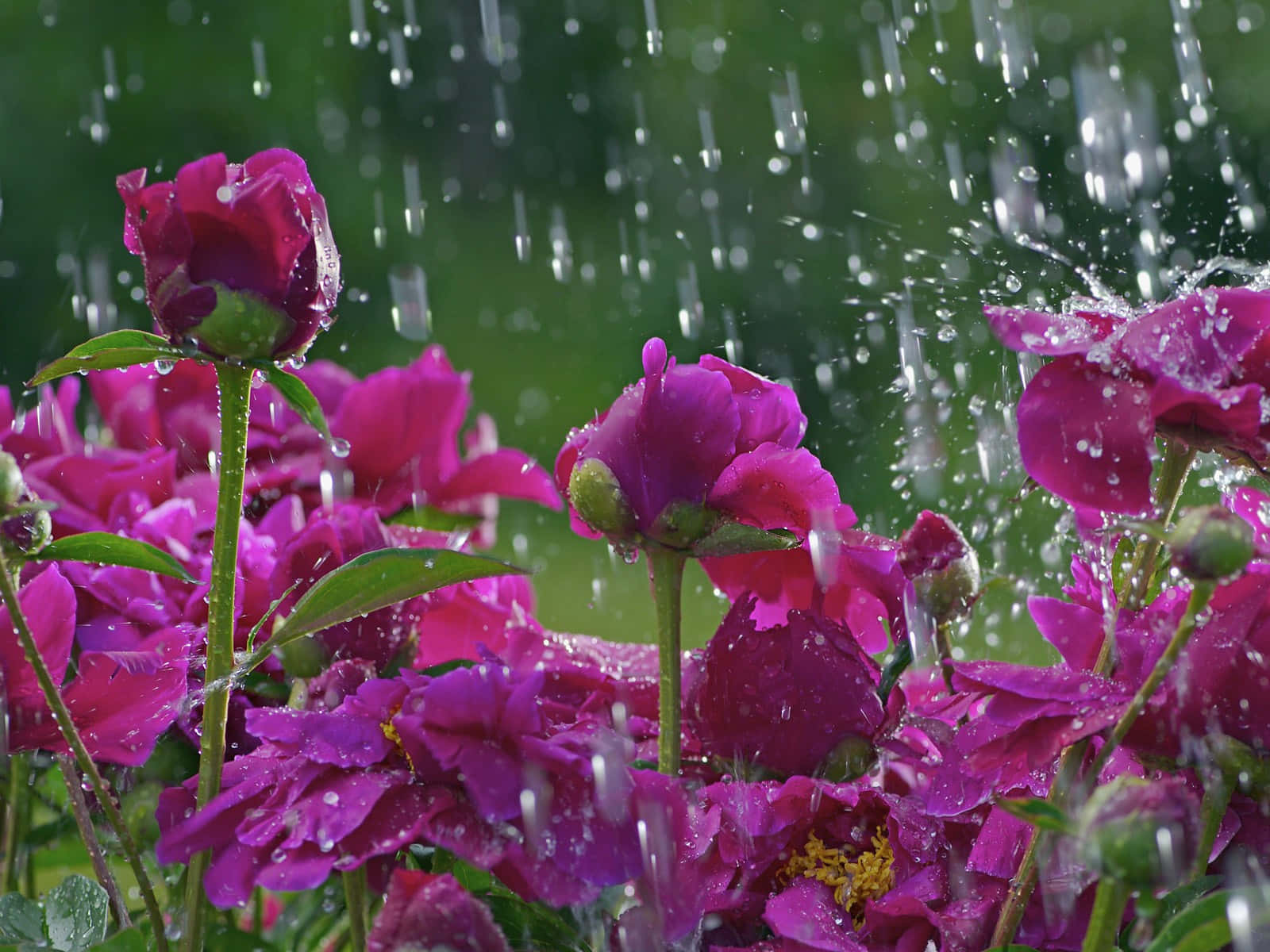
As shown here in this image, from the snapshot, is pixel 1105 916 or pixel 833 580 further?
pixel 833 580

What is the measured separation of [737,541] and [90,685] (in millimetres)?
167

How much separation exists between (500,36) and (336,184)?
937 millimetres

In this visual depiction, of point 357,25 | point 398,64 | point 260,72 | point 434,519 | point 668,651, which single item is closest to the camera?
point 668,651

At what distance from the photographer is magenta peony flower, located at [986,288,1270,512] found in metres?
0.30

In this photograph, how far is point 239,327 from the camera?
1.01ft

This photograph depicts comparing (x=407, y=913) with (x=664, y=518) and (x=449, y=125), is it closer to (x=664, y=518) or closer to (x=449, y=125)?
(x=664, y=518)

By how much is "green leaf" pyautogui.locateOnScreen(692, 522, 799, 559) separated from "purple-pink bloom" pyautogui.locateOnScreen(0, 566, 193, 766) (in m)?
0.13

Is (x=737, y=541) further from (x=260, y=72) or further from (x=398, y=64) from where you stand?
(x=398, y=64)

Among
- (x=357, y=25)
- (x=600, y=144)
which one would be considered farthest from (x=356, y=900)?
(x=357, y=25)

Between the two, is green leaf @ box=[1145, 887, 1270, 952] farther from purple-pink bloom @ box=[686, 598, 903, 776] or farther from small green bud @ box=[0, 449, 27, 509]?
small green bud @ box=[0, 449, 27, 509]

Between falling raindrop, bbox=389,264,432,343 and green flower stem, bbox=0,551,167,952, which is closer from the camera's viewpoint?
green flower stem, bbox=0,551,167,952

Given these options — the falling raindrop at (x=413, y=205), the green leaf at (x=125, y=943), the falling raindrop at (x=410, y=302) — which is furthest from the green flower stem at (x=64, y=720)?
the falling raindrop at (x=413, y=205)

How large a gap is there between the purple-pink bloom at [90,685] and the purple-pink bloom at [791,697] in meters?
0.13

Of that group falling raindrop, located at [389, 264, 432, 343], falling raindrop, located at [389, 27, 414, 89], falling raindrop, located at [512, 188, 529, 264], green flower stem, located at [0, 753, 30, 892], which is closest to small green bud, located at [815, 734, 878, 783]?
green flower stem, located at [0, 753, 30, 892]
